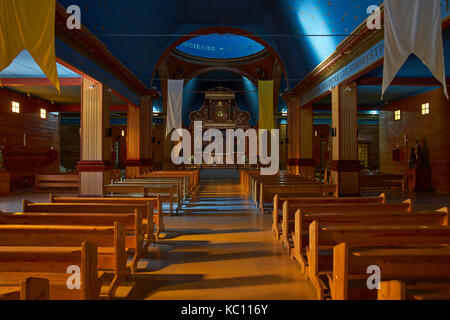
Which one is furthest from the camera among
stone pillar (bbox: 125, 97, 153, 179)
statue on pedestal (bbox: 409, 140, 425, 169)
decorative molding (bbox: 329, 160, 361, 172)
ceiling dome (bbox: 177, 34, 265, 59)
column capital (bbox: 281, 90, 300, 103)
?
ceiling dome (bbox: 177, 34, 265, 59)

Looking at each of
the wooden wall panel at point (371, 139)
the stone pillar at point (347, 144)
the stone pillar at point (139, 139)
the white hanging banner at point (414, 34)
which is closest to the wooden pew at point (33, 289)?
the white hanging banner at point (414, 34)

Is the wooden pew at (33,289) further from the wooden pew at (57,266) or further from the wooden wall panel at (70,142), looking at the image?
the wooden wall panel at (70,142)

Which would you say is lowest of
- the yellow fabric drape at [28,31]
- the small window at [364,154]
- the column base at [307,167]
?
the column base at [307,167]

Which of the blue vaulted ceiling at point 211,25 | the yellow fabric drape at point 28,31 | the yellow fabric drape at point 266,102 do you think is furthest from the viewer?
the yellow fabric drape at point 266,102

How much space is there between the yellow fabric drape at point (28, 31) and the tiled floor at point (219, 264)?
274 cm

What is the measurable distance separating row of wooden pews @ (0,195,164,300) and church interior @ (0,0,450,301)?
0.01 metres

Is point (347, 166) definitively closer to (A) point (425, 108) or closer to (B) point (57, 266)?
(A) point (425, 108)

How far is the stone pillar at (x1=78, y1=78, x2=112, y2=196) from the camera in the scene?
28.3 feet

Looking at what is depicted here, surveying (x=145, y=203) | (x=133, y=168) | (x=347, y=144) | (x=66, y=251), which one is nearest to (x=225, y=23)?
(x=133, y=168)

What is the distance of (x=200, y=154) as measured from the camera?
2412 cm

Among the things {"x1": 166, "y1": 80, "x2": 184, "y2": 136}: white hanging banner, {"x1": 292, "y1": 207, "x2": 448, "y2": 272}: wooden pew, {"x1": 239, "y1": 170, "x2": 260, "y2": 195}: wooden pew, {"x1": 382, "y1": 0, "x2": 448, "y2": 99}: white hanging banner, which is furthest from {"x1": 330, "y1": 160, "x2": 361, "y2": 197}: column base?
{"x1": 166, "y1": 80, "x2": 184, "y2": 136}: white hanging banner

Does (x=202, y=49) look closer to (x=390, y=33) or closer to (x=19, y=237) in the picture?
(x=390, y=33)

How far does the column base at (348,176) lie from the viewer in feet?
30.3

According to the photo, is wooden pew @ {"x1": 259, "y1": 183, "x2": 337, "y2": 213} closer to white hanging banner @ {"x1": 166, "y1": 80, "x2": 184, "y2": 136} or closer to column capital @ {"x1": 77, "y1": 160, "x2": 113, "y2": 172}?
column capital @ {"x1": 77, "y1": 160, "x2": 113, "y2": 172}
